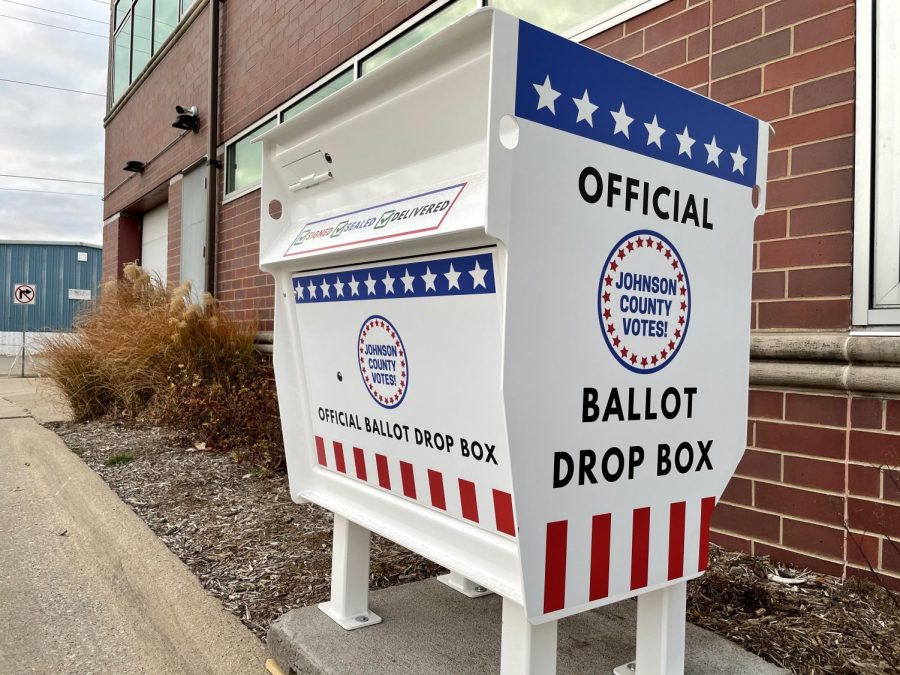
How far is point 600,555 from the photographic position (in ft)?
5.71

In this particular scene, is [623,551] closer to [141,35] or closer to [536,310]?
[536,310]

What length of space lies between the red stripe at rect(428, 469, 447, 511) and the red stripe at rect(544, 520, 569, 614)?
14.0 inches

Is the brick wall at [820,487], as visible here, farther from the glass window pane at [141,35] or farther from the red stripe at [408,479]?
the glass window pane at [141,35]

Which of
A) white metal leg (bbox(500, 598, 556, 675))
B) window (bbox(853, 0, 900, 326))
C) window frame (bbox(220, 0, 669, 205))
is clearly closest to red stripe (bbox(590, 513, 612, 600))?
white metal leg (bbox(500, 598, 556, 675))

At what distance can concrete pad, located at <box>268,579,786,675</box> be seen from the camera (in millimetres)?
2189

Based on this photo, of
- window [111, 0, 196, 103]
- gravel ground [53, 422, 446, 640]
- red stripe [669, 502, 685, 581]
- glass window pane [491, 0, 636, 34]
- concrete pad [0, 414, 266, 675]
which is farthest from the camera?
window [111, 0, 196, 103]

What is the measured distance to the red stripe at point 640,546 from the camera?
182 cm

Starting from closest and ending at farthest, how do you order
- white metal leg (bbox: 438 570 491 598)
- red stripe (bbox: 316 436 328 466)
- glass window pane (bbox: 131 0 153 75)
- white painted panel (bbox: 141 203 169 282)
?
1. red stripe (bbox: 316 436 328 466)
2. white metal leg (bbox: 438 570 491 598)
3. white painted panel (bbox: 141 203 169 282)
4. glass window pane (bbox: 131 0 153 75)

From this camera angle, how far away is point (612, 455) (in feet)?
5.72

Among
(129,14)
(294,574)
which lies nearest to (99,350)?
(294,574)

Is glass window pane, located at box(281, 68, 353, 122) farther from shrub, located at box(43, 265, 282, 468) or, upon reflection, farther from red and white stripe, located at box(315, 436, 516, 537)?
red and white stripe, located at box(315, 436, 516, 537)

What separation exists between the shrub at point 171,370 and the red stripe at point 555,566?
4.41 m

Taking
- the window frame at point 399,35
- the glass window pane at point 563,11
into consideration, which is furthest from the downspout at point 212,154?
the glass window pane at point 563,11

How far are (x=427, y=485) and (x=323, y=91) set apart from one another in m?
6.20
